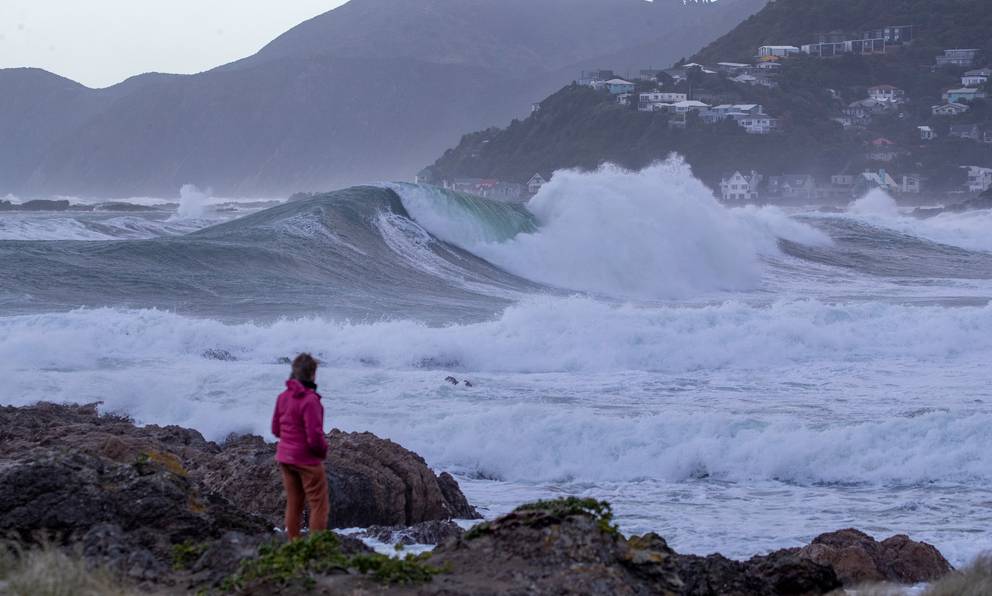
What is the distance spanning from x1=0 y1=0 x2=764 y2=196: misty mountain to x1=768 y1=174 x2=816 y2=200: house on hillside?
56587 mm

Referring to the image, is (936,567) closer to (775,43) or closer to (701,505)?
(701,505)

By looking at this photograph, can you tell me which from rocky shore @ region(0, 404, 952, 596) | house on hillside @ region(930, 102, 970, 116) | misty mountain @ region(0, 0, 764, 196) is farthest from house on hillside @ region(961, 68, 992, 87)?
rocky shore @ region(0, 404, 952, 596)

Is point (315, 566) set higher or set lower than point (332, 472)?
higher

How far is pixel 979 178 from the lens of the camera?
72.2 metres

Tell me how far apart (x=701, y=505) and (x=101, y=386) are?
6.55 m

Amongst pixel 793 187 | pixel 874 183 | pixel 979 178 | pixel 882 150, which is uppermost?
pixel 882 150

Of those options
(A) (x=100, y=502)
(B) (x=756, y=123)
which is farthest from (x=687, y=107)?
Answer: (A) (x=100, y=502)

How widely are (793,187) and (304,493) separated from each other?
72264 millimetres

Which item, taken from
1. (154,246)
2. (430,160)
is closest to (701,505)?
(154,246)

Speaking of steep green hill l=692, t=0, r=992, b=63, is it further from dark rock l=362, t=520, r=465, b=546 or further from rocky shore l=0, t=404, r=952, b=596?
dark rock l=362, t=520, r=465, b=546

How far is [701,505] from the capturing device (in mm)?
8820

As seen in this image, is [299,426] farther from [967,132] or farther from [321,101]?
[321,101]

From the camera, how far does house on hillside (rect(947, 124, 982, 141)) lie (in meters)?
77.5

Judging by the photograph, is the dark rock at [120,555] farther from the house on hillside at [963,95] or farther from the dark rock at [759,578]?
the house on hillside at [963,95]
